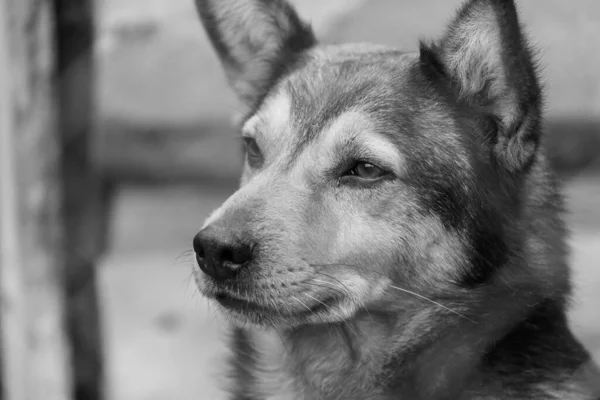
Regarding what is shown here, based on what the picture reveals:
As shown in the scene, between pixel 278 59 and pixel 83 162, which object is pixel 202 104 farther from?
pixel 278 59

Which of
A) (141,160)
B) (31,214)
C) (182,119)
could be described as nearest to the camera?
(31,214)

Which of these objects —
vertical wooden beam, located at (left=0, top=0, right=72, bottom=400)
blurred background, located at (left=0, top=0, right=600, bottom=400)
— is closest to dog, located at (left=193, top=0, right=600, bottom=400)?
blurred background, located at (left=0, top=0, right=600, bottom=400)

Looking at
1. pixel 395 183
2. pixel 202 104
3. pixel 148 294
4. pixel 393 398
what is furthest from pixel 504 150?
pixel 148 294

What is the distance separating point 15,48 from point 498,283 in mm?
1830

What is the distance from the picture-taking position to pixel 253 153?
2547 mm

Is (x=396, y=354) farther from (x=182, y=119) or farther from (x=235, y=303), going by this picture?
(x=182, y=119)

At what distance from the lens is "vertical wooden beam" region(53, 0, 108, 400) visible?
3.24 meters

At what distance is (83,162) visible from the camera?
3.45 metres

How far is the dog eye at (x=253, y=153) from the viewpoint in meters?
2.52

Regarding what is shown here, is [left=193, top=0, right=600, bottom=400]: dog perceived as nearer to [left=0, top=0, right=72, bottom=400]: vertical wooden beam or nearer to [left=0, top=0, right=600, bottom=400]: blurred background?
[left=0, top=0, right=600, bottom=400]: blurred background

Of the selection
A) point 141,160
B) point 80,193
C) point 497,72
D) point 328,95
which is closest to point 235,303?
point 328,95

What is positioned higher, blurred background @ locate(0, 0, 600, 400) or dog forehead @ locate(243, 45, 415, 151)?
dog forehead @ locate(243, 45, 415, 151)

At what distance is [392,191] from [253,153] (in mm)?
486

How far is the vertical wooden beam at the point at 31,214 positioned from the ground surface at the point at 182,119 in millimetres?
565
